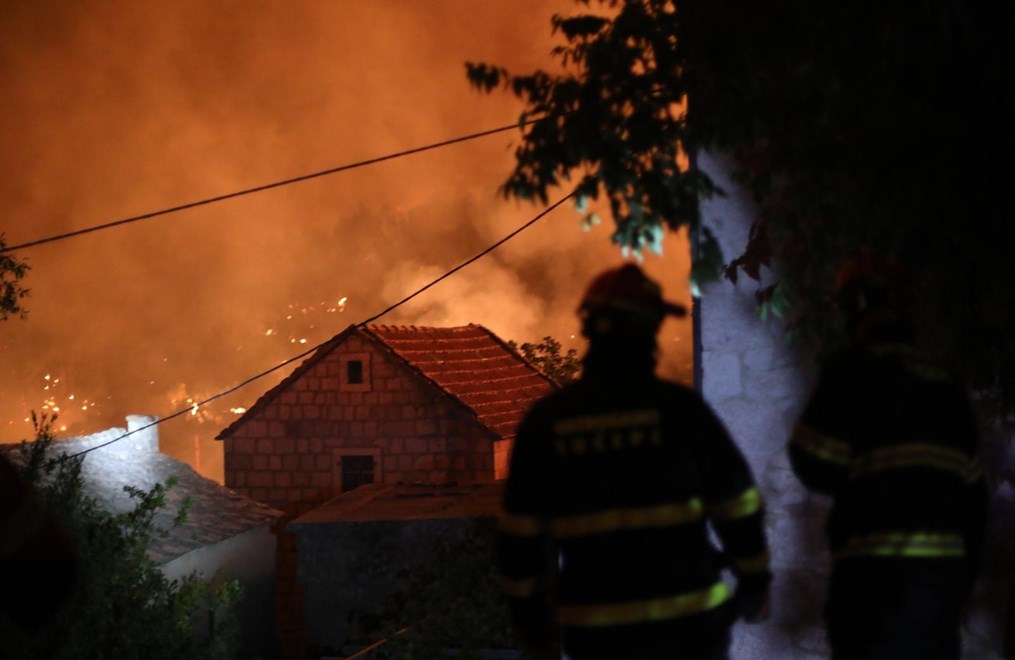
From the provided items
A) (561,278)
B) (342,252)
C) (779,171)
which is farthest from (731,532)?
(342,252)

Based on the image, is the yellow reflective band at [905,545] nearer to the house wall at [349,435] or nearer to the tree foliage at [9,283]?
the tree foliage at [9,283]

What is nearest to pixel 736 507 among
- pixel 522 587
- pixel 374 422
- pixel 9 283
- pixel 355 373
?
pixel 522 587

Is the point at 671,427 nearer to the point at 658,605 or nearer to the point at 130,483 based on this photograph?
the point at 658,605

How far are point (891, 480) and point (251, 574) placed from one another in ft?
69.1

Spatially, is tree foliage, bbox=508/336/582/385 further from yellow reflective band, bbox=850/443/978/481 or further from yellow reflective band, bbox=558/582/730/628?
yellow reflective band, bbox=558/582/730/628

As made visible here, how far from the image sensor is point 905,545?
368cm

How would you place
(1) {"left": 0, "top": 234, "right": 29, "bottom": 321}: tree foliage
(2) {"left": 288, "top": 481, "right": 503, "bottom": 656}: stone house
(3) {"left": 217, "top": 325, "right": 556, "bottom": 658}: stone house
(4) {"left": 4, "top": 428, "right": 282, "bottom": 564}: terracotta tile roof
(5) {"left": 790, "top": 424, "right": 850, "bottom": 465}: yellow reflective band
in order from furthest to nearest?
1. (3) {"left": 217, "top": 325, "right": 556, "bottom": 658}: stone house
2. (4) {"left": 4, "top": 428, "right": 282, "bottom": 564}: terracotta tile roof
3. (2) {"left": 288, "top": 481, "right": 503, "bottom": 656}: stone house
4. (1) {"left": 0, "top": 234, "right": 29, "bottom": 321}: tree foliage
5. (5) {"left": 790, "top": 424, "right": 850, "bottom": 465}: yellow reflective band

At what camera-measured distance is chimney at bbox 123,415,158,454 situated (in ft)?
78.9

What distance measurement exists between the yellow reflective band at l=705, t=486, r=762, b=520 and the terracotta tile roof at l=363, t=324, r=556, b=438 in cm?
2144

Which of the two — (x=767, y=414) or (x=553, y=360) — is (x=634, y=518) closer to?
(x=767, y=414)

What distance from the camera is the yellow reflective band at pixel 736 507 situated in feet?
11.6

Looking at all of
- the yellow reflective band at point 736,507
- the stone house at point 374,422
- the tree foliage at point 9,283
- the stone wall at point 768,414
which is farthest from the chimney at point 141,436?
the yellow reflective band at point 736,507

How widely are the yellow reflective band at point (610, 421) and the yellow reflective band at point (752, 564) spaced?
47 cm

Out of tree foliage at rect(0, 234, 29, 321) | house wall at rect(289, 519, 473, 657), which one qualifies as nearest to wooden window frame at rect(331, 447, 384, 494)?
house wall at rect(289, 519, 473, 657)
